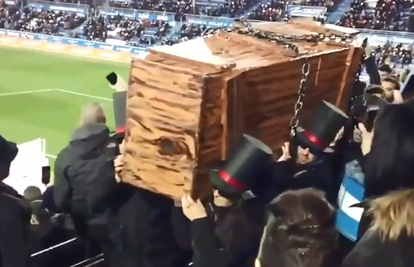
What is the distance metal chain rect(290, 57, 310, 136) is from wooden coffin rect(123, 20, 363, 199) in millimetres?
22

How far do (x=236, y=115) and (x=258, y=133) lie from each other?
0.75ft

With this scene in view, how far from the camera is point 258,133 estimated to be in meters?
2.48

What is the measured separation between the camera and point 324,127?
238 cm

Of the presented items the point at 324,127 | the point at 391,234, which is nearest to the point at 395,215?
the point at 391,234

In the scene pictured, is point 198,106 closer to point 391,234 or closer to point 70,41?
point 391,234

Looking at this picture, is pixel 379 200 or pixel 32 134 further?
pixel 32 134

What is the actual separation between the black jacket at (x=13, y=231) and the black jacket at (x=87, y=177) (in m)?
0.27

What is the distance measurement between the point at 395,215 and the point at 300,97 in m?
0.94

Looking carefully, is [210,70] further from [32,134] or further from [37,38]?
[37,38]

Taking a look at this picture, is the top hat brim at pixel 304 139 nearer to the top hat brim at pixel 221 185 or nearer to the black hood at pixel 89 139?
the top hat brim at pixel 221 185

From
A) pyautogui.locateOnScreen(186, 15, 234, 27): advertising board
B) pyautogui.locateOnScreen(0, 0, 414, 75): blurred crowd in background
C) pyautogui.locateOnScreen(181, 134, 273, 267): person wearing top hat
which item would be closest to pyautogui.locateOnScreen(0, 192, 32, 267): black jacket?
pyautogui.locateOnScreen(181, 134, 273, 267): person wearing top hat

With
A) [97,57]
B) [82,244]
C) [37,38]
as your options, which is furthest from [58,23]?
[82,244]

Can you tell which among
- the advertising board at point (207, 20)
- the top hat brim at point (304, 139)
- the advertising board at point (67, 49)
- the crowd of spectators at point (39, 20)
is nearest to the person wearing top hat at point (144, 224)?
the top hat brim at point (304, 139)

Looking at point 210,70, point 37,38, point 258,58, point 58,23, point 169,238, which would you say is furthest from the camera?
point 58,23
